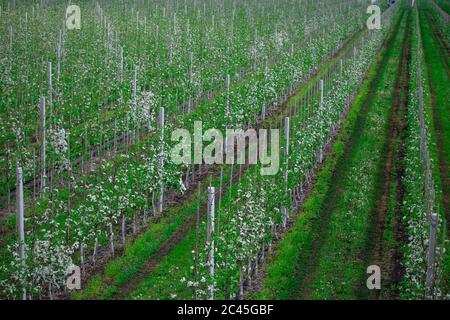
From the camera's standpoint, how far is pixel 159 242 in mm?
16547

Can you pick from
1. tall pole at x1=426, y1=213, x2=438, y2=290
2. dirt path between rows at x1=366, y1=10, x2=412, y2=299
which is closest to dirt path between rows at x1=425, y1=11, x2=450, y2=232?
dirt path between rows at x1=366, y1=10, x2=412, y2=299

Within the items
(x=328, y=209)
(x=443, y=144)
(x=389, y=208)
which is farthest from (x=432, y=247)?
(x=443, y=144)

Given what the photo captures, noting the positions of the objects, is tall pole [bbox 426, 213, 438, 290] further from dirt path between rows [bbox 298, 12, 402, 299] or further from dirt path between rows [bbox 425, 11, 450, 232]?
dirt path between rows [bbox 425, 11, 450, 232]

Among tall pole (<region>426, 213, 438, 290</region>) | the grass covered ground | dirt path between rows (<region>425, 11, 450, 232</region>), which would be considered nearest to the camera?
tall pole (<region>426, 213, 438, 290</region>)

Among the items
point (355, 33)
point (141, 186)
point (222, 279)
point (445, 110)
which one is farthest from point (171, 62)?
point (355, 33)

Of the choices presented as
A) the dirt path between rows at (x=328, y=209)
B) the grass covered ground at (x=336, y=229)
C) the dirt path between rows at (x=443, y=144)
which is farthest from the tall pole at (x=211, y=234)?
the dirt path between rows at (x=443, y=144)

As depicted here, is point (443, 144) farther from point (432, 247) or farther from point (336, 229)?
point (432, 247)

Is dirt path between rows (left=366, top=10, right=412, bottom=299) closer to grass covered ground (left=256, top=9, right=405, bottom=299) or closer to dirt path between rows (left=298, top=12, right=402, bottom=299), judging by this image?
grass covered ground (left=256, top=9, right=405, bottom=299)

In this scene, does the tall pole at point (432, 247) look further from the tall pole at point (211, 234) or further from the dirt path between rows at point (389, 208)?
the tall pole at point (211, 234)

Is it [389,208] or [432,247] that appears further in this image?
[389,208]

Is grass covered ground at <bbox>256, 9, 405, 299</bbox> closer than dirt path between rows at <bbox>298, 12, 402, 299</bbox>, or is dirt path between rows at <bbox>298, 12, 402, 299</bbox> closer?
grass covered ground at <bbox>256, 9, 405, 299</bbox>

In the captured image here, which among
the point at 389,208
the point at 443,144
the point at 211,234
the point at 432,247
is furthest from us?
the point at 443,144

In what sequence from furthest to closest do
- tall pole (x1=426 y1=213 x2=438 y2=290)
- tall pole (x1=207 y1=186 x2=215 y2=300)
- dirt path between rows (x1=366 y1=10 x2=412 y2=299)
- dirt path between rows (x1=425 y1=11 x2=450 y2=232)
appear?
dirt path between rows (x1=425 y1=11 x2=450 y2=232)
dirt path between rows (x1=366 y1=10 x2=412 y2=299)
tall pole (x1=207 y1=186 x2=215 y2=300)
tall pole (x1=426 y1=213 x2=438 y2=290)

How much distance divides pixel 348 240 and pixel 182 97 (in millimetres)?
11928
